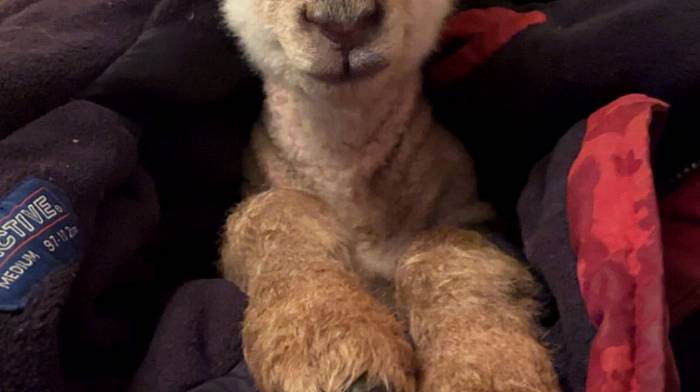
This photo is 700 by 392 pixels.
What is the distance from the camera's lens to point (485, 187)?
3.58ft

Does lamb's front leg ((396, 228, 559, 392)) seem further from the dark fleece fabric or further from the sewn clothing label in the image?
the sewn clothing label

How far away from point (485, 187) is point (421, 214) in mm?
107

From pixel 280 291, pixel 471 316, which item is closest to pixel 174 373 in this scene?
pixel 280 291

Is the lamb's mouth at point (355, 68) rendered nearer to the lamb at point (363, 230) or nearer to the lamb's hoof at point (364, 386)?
the lamb at point (363, 230)

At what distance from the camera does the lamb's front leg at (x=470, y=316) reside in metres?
0.72

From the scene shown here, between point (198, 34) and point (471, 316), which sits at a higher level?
point (198, 34)

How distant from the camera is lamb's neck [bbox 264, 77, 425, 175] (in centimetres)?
96

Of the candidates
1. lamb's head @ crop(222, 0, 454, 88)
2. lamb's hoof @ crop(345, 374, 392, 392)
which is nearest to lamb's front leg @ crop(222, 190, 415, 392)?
lamb's hoof @ crop(345, 374, 392, 392)

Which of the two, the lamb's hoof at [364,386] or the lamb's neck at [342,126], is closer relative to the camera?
the lamb's hoof at [364,386]

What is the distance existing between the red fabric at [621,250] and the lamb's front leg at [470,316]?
0.07 meters

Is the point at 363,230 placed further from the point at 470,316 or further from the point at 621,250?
the point at 621,250

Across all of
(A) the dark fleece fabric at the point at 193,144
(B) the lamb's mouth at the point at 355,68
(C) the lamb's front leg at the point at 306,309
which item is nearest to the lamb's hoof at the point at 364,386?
(C) the lamb's front leg at the point at 306,309

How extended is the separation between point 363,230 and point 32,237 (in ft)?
1.20

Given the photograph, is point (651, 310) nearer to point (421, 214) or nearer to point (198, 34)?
point (421, 214)
